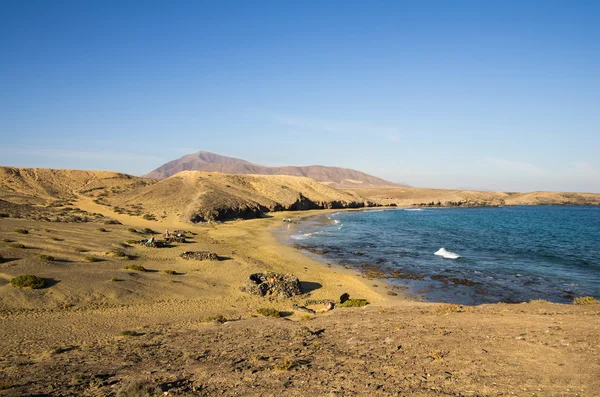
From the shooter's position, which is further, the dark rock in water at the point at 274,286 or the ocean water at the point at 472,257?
the ocean water at the point at 472,257

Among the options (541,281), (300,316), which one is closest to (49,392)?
(300,316)

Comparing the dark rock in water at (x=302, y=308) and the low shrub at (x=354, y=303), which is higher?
the low shrub at (x=354, y=303)

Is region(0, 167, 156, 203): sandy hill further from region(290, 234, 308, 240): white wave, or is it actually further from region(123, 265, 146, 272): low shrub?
region(123, 265, 146, 272): low shrub

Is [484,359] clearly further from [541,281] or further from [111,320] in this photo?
[541,281]

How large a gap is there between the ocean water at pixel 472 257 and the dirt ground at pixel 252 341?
6377 millimetres

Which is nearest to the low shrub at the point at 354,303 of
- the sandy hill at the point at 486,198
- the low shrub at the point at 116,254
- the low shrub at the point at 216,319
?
the low shrub at the point at 216,319

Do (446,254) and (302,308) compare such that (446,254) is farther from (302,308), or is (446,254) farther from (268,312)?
(268,312)

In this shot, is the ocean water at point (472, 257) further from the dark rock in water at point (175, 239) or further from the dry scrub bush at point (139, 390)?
the dry scrub bush at point (139, 390)

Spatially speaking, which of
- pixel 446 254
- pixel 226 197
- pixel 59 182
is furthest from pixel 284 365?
pixel 59 182

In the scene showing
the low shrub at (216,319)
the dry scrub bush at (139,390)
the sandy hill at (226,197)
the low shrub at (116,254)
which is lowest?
the low shrub at (216,319)

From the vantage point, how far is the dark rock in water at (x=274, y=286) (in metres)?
23.7

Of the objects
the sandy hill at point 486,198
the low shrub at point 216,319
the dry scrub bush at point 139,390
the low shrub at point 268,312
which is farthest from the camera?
the sandy hill at point 486,198

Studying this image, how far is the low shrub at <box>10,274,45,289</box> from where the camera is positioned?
64.7 ft

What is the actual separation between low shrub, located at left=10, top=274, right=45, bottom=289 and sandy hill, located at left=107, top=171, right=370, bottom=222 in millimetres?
38120
